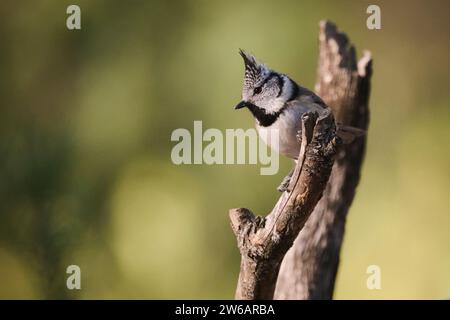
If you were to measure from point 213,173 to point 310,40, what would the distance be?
2.41 ft

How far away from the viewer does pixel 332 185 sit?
2.60 meters

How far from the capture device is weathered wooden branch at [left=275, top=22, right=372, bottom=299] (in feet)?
8.25

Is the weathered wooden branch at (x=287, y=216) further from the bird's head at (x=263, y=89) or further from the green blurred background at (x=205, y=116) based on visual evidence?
the green blurred background at (x=205, y=116)

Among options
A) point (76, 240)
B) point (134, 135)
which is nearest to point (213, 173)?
point (134, 135)

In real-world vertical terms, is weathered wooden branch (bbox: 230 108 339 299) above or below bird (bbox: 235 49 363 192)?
below

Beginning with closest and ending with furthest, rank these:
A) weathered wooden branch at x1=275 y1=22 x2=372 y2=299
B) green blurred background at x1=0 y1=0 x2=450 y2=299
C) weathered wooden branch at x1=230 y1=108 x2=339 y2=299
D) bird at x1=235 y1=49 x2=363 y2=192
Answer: weathered wooden branch at x1=230 y1=108 x2=339 y2=299
bird at x1=235 y1=49 x2=363 y2=192
weathered wooden branch at x1=275 y1=22 x2=372 y2=299
green blurred background at x1=0 y1=0 x2=450 y2=299

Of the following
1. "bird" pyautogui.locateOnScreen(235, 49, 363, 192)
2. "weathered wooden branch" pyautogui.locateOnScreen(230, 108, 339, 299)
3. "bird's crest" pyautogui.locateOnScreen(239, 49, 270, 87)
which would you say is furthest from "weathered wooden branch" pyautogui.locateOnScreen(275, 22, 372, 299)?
"weathered wooden branch" pyautogui.locateOnScreen(230, 108, 339, 299)

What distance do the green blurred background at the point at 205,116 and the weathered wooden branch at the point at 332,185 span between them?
27cm

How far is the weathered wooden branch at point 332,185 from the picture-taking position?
251 cm

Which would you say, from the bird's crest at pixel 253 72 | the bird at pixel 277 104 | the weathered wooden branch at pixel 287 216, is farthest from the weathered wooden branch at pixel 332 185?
the weathered wooden branch at pixel 287 216

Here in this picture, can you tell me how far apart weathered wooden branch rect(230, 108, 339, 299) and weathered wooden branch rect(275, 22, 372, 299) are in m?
0.51

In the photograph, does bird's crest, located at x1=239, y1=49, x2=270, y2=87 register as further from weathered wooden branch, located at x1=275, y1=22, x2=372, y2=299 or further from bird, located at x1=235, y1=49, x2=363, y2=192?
weathered wooden branch, located at x1=275, y1=22, x2=372, y2=299

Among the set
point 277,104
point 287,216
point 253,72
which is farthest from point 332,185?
point 287,216
